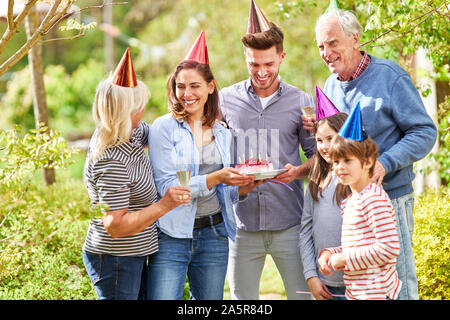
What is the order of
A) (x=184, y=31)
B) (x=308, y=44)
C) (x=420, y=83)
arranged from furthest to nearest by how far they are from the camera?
(x=184, y=31) → (x=308, y=44) → (x=420, y=83)

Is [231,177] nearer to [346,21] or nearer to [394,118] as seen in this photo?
[394,118]

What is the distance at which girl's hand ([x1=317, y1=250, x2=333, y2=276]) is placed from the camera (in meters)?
2.59

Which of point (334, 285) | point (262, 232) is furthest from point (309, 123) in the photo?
point (334, 285)

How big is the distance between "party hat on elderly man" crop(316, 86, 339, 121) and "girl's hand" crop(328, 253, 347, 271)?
687 millimetres

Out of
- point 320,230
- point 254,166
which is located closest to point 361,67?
point 254,166

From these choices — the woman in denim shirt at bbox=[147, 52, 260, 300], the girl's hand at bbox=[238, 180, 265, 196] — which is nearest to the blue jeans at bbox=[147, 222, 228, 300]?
the woman in denim shirt at bbox=[147, 52, 260, 300]

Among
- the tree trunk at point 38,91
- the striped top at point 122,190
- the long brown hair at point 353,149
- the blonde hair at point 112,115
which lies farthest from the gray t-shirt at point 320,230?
the tree trunk at point 38,91

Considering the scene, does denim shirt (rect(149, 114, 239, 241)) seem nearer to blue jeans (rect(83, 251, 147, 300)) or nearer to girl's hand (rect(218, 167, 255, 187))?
girl's hand (rect(218, 167, 255, 187))

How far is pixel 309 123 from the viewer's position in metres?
3.00

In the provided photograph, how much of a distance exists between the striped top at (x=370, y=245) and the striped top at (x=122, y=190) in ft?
2.99

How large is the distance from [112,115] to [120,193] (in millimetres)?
353

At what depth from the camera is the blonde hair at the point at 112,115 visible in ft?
8.20

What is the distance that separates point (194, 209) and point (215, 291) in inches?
17.4

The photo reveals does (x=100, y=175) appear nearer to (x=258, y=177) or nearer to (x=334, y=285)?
(x=258, y=177)
